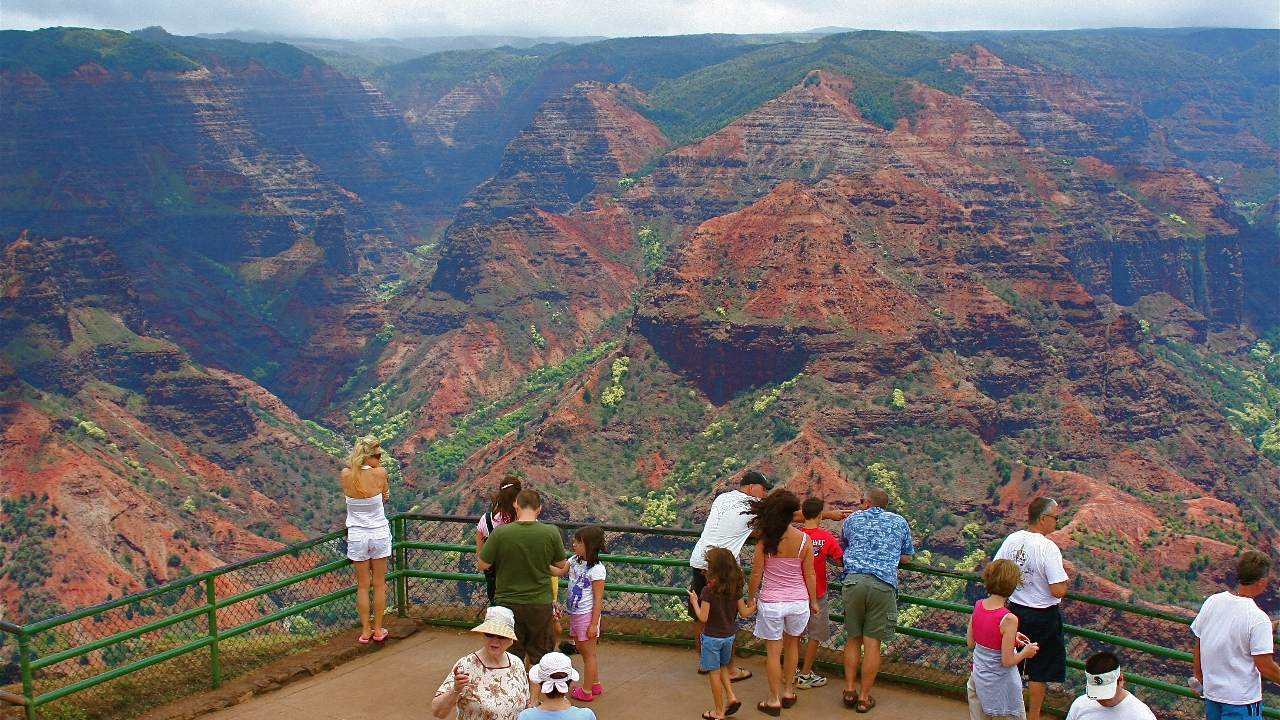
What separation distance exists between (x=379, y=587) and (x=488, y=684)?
660 cm

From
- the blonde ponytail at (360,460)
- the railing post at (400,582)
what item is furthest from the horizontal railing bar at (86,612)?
the railing post at (400,582)

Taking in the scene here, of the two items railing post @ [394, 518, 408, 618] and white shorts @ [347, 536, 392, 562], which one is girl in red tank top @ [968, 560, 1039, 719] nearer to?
white shorts @ [347, 536, 392, 562]

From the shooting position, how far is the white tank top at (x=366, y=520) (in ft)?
68.9

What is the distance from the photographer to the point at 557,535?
18.7 meters

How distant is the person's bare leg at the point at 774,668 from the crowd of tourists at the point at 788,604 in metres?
0.03

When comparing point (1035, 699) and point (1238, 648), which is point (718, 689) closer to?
point (1035, 699)

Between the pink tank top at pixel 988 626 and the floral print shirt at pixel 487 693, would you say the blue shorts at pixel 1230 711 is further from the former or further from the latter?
the floral print shirt at pixel 487 693

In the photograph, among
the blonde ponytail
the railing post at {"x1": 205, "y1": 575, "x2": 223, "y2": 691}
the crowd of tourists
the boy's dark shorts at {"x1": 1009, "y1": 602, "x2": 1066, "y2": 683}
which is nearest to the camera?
the crowd of tourists

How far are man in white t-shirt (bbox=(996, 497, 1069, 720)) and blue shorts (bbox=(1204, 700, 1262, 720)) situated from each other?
1817 millimetres

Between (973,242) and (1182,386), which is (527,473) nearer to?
(973,242)

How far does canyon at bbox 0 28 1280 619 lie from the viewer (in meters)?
80.6

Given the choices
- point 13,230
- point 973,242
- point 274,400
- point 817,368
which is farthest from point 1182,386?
point 13,230

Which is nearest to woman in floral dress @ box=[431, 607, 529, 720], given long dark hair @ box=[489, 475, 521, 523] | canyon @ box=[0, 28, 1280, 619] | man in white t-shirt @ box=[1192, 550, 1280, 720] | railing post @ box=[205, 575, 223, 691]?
long dark hair @ box=[489, 475, 521, 523]

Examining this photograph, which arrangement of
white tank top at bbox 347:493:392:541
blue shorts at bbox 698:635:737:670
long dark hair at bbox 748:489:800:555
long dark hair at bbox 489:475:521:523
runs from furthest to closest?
white tank top at bbox 347:493:392:541 → long dark hair at bbox 489:475:521:523 → blue shorts at bbox 698:635:737:670 → long dark hair at bbox 748:489:800:555
